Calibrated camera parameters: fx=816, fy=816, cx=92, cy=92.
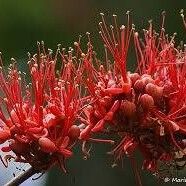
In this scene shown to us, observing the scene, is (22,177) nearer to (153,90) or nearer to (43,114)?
(43,114)

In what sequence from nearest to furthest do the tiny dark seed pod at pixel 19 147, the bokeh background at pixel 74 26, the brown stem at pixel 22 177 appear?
the brown stem at pixel 22 177 → the tiny dark seed pod at pixel 19 147 → the bokeh background at pixel 74 26

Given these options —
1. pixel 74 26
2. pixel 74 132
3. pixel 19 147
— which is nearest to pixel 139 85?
pixel 74 132

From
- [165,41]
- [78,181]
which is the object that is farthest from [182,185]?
[165,41]

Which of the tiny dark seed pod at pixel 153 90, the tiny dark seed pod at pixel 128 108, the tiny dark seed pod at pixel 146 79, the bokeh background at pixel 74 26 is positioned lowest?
the bokeh background at pixel 74 26

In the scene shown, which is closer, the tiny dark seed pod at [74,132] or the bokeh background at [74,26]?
the tiny dark seed pod at [74,132]

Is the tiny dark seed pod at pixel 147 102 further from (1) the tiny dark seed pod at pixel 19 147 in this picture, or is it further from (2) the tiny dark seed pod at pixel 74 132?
(1) the tiny dark seed pod at pixel 19 147

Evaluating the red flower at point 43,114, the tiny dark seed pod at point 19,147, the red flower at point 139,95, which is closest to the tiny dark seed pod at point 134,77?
the red flower at point 139,95
